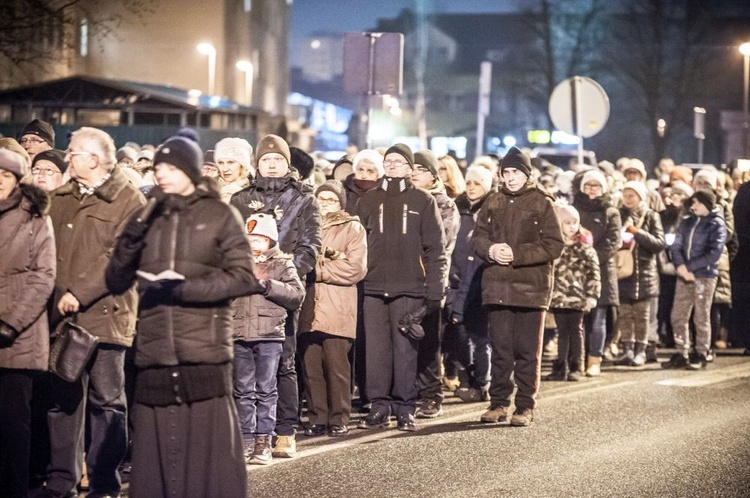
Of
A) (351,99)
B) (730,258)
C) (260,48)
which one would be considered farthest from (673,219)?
(351,99)

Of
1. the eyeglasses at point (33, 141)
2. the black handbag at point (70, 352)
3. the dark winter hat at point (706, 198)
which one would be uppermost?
the eyeglasses at point (33, 141)

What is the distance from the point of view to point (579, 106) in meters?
19.8

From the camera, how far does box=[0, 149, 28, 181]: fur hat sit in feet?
26.6

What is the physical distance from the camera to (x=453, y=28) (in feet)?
380

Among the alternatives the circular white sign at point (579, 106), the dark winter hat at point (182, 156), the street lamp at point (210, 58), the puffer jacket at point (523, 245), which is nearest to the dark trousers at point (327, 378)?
the puffer jacket at point (523, 245)

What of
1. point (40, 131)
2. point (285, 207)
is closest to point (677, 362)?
point (285, 207)

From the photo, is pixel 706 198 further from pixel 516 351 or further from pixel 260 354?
pixel 260 354

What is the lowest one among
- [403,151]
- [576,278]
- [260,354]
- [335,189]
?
[260,354]

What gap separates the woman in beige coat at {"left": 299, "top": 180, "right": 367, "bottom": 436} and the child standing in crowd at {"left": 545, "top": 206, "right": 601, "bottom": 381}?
14.2 ft

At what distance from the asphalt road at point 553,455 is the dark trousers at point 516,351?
333 millimetres

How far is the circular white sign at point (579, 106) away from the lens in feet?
64.8

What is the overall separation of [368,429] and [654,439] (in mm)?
2380

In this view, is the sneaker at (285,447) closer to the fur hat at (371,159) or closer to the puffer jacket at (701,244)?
the fur hat at (371,159)

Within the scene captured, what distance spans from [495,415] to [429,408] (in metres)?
0.82
